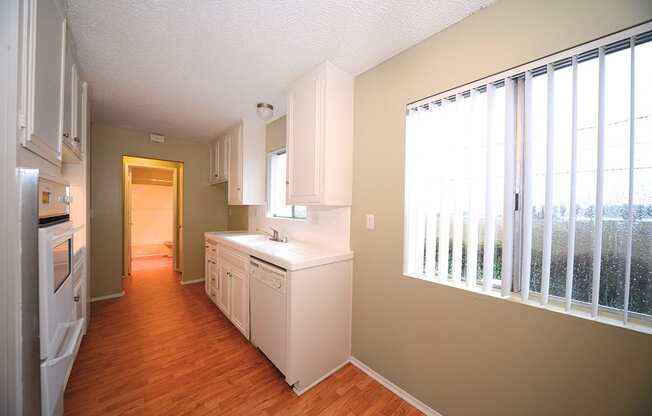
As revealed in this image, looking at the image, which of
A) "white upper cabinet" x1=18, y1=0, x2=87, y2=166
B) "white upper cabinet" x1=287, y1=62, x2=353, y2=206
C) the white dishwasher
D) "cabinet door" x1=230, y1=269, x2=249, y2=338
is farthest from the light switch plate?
"white upper cabinet" x1=18, y1=0, x2=87, y2=166

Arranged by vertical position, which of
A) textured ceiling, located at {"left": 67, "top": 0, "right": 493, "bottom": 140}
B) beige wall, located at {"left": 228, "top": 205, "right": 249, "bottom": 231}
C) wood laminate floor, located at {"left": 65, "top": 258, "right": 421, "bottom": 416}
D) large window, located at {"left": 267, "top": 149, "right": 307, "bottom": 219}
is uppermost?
textured ceiling, located at {"left": 67, "top": 0, "right": 493, "bottom": 140}

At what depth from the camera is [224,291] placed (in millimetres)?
2588

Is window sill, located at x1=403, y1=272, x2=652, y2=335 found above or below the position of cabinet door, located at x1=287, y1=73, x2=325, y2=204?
below

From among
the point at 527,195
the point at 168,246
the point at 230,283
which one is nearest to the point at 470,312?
the point at 527,195

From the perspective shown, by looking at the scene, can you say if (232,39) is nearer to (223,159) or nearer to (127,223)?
(223,159)

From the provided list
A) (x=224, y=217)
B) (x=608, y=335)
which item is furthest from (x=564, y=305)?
(x=224, y=217)

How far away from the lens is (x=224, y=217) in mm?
4293

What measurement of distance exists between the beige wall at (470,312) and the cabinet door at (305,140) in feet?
1.12

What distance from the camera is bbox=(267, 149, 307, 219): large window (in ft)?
9.79

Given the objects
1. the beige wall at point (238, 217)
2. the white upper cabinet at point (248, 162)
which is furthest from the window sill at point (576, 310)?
the beige wall at point (238, 217)

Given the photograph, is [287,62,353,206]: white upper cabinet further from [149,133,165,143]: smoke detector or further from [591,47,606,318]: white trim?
[149,133,165,143]: smoke detector

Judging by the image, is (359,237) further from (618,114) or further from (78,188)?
(78,188)

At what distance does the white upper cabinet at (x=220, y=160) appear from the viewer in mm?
3389

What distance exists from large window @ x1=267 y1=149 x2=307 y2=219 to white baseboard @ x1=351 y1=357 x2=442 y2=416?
1.81 m
